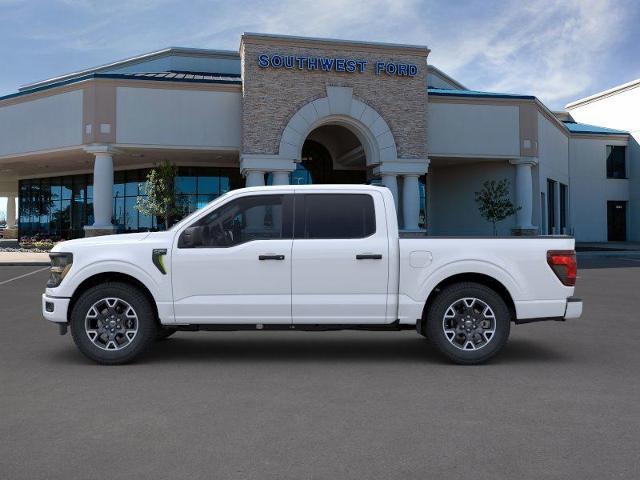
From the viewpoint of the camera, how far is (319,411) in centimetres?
520

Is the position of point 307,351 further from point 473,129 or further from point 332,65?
point 473,129

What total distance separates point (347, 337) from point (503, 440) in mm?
4585

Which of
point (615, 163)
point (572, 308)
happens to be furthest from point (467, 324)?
point (615, 163)

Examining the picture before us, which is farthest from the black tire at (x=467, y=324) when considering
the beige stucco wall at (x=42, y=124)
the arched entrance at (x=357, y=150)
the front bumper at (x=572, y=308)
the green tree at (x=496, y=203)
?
the beige stucco wall at (x=42, y=124)

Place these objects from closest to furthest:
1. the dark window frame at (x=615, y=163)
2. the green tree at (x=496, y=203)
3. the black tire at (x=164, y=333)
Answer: the black tire at (x=164, y=333) < the green tree at (x=496, y=203) < the dark window frame at (x=615, y=163)

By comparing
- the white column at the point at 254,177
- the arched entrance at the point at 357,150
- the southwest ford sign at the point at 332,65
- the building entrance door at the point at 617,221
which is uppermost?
the southwest ford sign at the point at 332,65

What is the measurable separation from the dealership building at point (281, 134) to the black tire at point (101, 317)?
2181cm

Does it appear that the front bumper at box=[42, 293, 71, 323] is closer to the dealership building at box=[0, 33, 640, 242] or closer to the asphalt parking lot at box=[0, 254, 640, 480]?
the asphalt parking lot at box=[0, 254, 640, 480]

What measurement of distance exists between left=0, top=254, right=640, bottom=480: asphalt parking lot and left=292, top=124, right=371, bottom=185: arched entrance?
28622mm

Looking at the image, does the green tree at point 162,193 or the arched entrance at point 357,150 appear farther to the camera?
the green tree at point 162,193

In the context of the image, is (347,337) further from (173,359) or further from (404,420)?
(404,420)

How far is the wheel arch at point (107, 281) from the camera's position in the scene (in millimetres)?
7188

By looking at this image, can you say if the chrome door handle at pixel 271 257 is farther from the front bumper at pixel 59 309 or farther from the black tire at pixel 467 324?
the front bumper at pixel 59 309

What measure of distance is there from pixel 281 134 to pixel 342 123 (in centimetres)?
337
